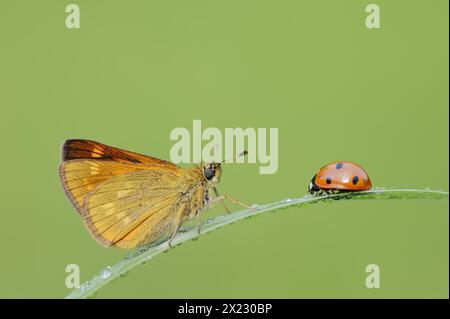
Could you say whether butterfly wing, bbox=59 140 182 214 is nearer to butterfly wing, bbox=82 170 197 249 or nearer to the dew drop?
butterfly wing, bbox=82 170 197 249

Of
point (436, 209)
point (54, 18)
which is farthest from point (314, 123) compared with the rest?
point (54, 18)

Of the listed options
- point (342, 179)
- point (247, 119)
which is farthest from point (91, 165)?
point (247, 119)

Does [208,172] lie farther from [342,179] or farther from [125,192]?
[342,179]

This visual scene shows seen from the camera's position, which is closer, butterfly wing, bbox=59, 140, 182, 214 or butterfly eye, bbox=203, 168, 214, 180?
butterfly wing, bbox=59, 140, 182, 214

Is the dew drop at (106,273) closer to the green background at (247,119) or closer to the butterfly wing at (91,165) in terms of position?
the butterfly wing at (91,165)

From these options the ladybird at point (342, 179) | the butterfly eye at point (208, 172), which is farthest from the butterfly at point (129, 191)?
the ladybird at point (342, 179)

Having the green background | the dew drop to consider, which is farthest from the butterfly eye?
the dew drop
